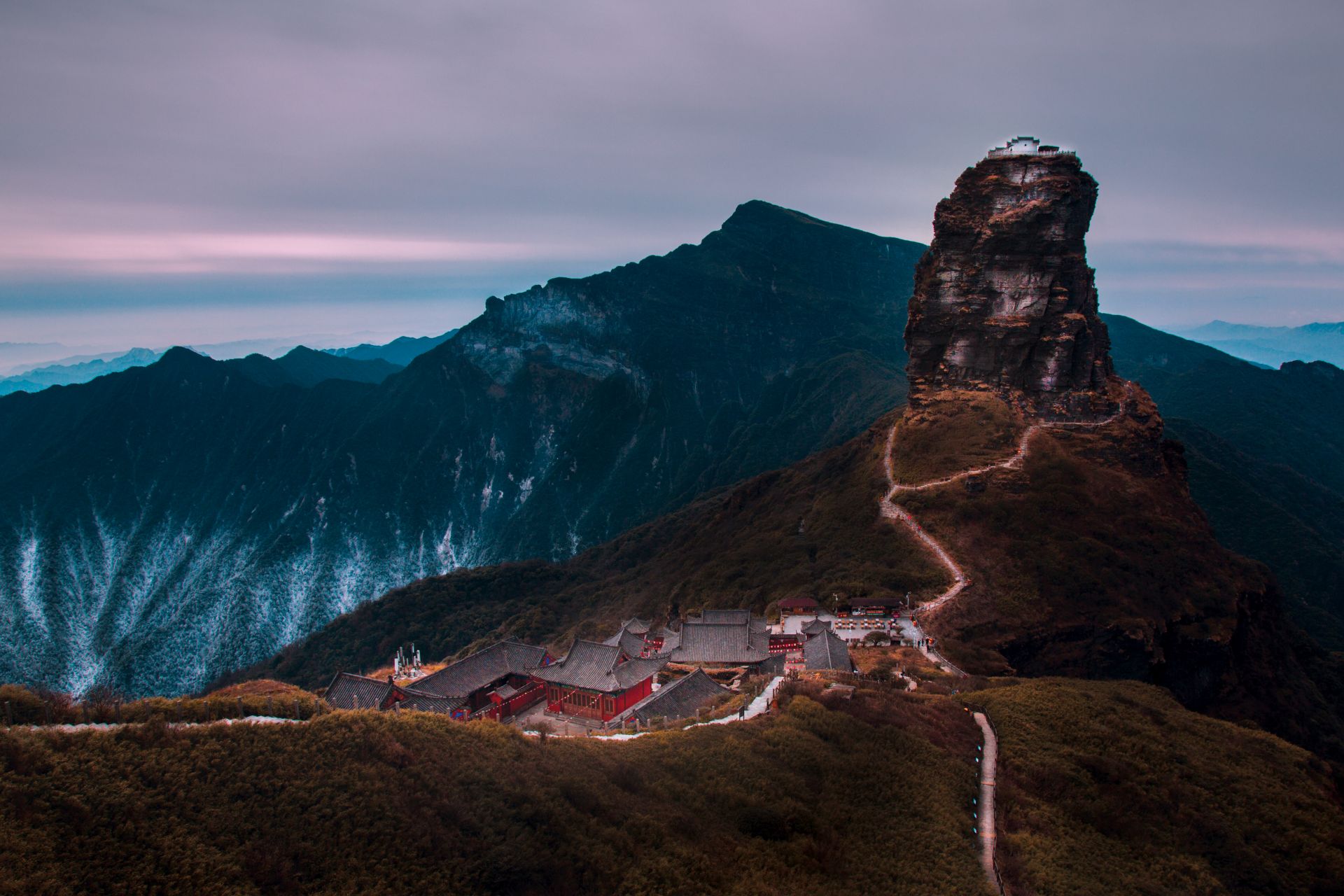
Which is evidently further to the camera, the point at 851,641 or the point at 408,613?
the point at 408,613

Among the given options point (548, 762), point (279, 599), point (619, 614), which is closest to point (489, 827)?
point (548, 762)

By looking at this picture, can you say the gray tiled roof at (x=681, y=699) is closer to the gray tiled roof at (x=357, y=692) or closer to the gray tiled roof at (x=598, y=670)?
the gray tiled roof at (x=598, y=670)

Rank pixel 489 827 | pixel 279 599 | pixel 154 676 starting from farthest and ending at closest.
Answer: pixel 279 599
pixel 154 676
pixel 489 827

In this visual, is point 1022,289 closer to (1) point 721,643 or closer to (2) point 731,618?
(2) point 731,618

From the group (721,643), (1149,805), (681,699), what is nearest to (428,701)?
(681,699)

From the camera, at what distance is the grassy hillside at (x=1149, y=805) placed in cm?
2811

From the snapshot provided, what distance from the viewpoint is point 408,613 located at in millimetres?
107500

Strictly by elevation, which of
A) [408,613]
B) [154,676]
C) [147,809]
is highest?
[147,809]

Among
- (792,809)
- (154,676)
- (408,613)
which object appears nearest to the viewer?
(792,809)

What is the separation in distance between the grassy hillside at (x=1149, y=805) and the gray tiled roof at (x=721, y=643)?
15.1 metres

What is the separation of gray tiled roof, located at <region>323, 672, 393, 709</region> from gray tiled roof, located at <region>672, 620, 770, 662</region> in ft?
61.3

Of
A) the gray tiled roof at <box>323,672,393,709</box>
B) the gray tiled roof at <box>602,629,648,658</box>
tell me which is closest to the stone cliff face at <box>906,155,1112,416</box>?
the gray tiled roof at <box>602,629,648,658</box>

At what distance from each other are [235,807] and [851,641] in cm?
3946

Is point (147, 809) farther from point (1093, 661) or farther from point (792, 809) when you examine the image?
point (1093, 661)
